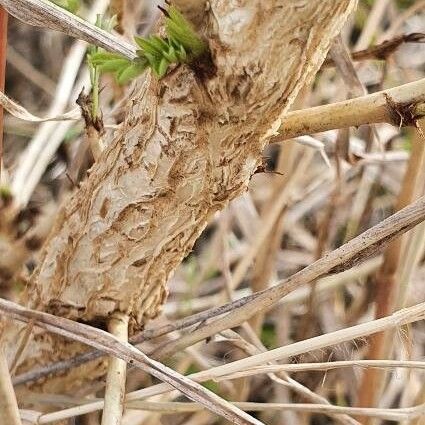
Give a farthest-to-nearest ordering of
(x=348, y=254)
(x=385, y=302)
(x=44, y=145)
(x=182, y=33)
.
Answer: (x=44, y=145), (x=385, y=302), (x=348, y=254), (x=182, y=33)

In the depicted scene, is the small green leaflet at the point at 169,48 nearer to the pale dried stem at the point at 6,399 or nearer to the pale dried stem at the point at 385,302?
the pale dried stem at the point at 6,399

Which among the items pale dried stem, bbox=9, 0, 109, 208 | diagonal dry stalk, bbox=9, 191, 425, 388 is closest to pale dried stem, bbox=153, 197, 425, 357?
diagonal dry stalk, bbox=9, 191, 425, 388

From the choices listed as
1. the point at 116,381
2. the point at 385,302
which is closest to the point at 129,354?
the point at 116,381

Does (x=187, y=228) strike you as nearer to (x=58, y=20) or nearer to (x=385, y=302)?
(x=58, y=20)

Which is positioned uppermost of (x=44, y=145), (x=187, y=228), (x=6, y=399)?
(x=44, y=145)

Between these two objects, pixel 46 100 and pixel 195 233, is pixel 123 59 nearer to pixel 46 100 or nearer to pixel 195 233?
pixel 195 233

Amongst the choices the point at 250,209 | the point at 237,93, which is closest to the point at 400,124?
the point at 237,93
